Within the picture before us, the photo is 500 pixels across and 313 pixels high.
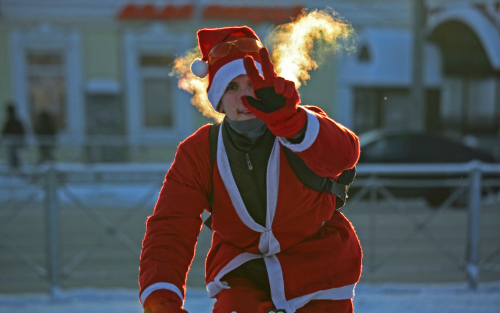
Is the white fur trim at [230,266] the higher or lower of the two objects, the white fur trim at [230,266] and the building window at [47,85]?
the lower

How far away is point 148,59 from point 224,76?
12558 mm

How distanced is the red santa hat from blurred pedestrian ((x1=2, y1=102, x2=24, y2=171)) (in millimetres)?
11478

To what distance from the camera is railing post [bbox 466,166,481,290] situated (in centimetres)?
442

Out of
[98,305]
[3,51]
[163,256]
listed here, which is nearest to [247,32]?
[163,256]

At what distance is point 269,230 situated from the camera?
1.57m

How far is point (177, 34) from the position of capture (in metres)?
13.3

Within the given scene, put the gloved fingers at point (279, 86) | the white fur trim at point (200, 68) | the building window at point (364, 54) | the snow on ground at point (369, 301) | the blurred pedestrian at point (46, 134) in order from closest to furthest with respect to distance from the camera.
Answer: the gloved fingers at point (279, 86)
the white fur trim at point (200, 68)
the snow on ground at point (369, 301)
the blurred pedestrian at point (46, 134)
the building window at point (364, 54)

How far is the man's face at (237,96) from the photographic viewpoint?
60.6 inches

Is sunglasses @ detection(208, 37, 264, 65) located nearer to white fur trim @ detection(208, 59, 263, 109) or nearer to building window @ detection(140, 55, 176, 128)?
white fur trim @ detection(208, 59, 263, 109)

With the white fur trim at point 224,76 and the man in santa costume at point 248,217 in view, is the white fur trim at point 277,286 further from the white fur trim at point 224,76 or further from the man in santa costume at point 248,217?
the white fur trim at point 224,76

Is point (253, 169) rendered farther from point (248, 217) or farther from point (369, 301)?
point (369, 301)

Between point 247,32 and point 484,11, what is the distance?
41.1 feet

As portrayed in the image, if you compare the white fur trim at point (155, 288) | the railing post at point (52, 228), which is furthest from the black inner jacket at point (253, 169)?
the railing post at point (52, 228)

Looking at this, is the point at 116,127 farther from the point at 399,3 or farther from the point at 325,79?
the point at 399,3
